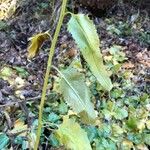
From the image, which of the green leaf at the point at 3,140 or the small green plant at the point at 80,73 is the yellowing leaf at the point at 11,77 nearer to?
the green leaf at the point at 3,140

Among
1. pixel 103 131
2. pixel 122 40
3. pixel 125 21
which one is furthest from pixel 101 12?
pixel 103 131

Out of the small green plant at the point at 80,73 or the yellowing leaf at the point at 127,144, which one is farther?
the yellowing leaf at the point at 127,144

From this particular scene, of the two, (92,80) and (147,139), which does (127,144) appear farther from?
(92,80)

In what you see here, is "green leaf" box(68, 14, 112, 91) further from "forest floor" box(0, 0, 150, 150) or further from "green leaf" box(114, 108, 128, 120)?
"green leaf" box(114, 108, 128, 120)

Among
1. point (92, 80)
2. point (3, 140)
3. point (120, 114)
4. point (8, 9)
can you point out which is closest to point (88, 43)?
point (3, 140)

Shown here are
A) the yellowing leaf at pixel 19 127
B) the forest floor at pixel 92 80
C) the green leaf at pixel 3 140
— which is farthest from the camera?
the forest floor at pixel 92 80

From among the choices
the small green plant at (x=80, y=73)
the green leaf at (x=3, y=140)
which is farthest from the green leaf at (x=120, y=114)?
the small green plant at (x=80, y=73)

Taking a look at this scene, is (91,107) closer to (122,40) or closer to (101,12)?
(122,40)
